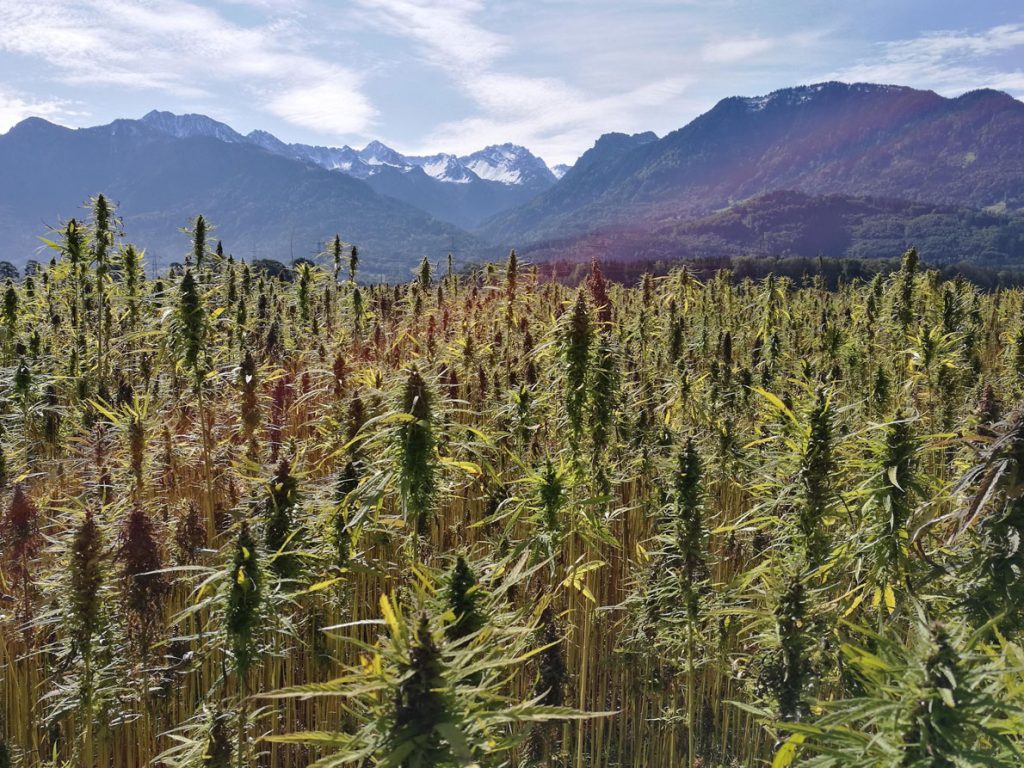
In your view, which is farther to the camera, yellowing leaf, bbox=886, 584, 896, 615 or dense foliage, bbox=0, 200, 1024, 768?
yellowing leaf, bbox=886, 584, 896, 615

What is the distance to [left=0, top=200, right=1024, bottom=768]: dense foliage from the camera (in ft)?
4.26

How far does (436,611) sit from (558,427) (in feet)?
5.64

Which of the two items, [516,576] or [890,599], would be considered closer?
[516,576]

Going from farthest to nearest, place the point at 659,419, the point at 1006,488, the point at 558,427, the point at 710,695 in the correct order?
the point at 659,419, the point at 710,695, the point at 558,427, the point at 1006,488

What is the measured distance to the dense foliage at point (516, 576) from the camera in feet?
4.26

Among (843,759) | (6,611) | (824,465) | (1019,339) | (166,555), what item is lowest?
(6,611)

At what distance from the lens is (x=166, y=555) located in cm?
369

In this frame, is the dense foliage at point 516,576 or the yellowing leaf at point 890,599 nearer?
the dense foliage at point 516,576

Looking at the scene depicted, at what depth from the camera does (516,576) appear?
4.75 ft

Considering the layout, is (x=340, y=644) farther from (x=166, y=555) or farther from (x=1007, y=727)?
(x=1007, y=727)

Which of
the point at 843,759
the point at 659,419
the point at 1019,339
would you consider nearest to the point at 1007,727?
the point at 843,759

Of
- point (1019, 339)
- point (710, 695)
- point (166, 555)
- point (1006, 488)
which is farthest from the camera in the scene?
point (1019, 339)

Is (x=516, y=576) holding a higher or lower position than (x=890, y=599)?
higher

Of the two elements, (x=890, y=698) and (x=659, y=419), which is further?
(x=659, y=419)
